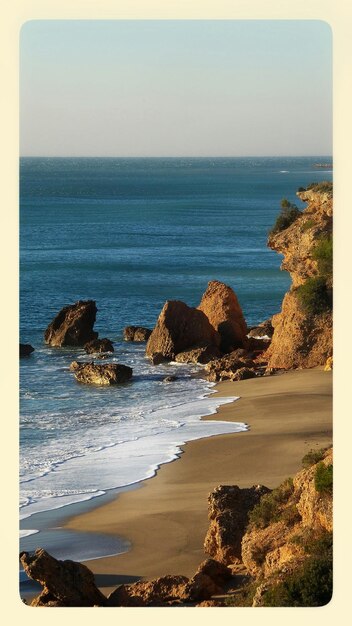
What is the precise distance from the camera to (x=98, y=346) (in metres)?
33.2

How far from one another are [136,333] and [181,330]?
3853mm

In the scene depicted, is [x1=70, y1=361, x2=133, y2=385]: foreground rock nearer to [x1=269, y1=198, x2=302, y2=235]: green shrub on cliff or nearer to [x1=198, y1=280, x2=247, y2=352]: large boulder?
[x1=198, y1=280, x2=247, y2=352]: large boulder

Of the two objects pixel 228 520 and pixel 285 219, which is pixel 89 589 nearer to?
pixel 228 520

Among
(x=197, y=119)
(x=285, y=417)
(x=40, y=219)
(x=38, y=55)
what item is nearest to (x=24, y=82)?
(x=38, y=55)

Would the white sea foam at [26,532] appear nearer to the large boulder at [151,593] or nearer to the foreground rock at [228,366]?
the large boulder at [151,593]

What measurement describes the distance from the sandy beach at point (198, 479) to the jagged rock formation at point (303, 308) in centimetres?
305

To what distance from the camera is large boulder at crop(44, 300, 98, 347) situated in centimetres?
3400

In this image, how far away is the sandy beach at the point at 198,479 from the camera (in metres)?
13.3

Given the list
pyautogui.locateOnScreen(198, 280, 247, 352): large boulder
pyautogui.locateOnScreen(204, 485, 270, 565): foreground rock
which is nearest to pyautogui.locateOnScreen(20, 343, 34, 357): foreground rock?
pyautogui.locateOnScreen(198, 280, 247, 352): large boulder

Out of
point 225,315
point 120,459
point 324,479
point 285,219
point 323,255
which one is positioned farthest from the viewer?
point 225,315

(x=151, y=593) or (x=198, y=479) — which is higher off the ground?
(x=151, y=593)

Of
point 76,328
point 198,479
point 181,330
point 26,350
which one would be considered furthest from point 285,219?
point 198,479
